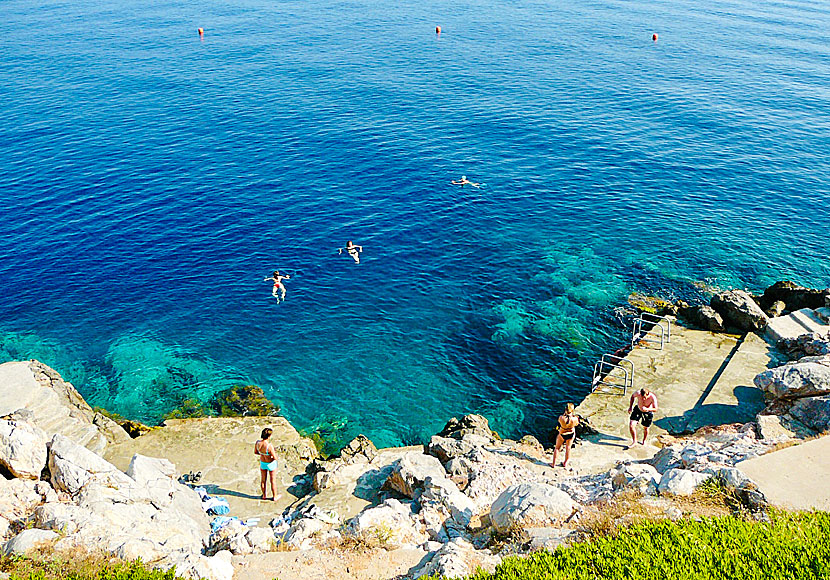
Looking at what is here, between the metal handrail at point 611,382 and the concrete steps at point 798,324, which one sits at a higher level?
the concrete steps at point 798,324

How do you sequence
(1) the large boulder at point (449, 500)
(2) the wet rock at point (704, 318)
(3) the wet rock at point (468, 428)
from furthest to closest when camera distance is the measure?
(2) the wet rock at point (704, 318) → (3) the wet rock at point (468, 428) → (1) the large boulder at point (449, 500)

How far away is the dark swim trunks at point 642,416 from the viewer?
21.4 meters

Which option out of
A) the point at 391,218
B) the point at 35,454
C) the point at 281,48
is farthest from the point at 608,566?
the point at 281,48

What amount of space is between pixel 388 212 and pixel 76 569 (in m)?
33.6

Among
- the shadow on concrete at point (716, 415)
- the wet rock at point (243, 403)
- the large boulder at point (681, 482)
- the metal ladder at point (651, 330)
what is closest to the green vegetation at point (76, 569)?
the large boulder at point (681, 482)

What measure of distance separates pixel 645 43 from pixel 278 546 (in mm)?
94469

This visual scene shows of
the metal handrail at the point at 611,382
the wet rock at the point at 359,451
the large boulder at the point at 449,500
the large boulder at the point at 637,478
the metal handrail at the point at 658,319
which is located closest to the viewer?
the large boulder at the point at 637,478

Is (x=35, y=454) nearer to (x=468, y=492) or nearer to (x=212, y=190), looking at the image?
(x=468, y=492)

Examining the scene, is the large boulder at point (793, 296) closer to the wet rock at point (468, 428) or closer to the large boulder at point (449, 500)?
the wet rock at point (468, 428)

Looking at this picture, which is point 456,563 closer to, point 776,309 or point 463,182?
point 776,309

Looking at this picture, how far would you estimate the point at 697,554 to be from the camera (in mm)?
10844

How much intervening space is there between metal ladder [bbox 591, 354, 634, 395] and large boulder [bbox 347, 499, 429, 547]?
12517 mm

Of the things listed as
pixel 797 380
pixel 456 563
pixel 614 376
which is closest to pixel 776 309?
pixel 797 380

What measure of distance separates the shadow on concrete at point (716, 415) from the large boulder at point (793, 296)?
955cm
